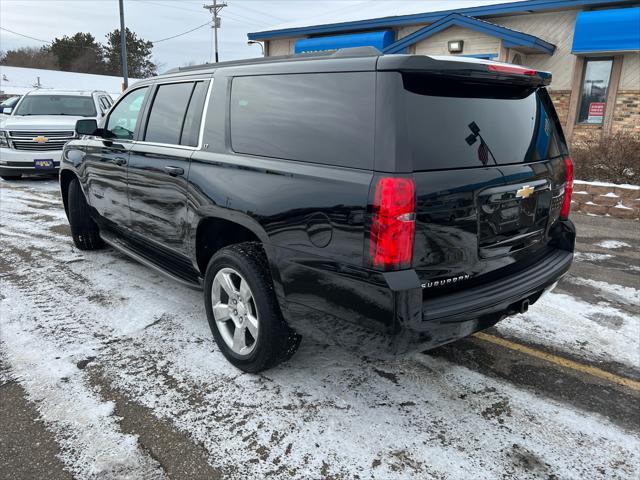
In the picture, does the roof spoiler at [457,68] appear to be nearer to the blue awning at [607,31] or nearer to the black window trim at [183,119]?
the black window trim at [183,119]

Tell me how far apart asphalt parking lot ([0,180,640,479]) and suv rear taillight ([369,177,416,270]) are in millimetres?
1034

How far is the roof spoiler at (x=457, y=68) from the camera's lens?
2289 mm

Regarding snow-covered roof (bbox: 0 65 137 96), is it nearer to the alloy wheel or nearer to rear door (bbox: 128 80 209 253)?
rear door (bbox: 128 80 209 253)

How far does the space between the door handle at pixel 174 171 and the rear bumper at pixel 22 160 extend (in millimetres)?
8597

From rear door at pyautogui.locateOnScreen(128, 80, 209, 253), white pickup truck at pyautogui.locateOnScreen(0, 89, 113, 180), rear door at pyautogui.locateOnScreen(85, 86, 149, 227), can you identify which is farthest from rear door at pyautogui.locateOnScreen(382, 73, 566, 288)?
white pickup truck at pyautogui.locateOnScreen(0, 89, 113, 180)

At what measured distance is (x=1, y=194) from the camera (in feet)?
31.5

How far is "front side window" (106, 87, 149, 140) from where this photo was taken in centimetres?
432

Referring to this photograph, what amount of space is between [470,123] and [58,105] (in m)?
12.0

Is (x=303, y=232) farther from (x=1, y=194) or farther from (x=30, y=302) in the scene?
(x=1, y=194)

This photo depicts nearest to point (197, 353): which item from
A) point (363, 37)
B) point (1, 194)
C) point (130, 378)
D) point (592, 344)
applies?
point (130, 378)

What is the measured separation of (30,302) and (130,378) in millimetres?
1780

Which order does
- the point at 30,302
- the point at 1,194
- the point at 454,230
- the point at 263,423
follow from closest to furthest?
the point at 454,230
the point at 263,423
the point at 30,302
the point at 1,194

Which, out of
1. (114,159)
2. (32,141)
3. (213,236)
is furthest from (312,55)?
(32,141)

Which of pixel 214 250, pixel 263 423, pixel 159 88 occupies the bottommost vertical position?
pixel 263 423
